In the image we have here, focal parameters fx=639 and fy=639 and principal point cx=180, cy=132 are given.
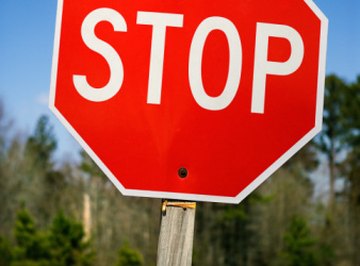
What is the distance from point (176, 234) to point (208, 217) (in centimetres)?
3053

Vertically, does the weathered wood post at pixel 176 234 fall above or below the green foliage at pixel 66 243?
below

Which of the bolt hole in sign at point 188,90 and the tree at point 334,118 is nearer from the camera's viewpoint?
the bolt hole in sign at point 188,90

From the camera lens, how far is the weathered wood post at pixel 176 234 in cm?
169

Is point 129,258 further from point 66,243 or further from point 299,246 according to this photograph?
point 299,246

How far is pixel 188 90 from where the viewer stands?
172cm

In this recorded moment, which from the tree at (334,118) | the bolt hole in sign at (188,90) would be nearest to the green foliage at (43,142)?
the tree at (334,118)

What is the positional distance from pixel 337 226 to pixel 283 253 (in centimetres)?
545

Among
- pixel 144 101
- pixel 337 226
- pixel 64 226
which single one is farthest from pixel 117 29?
pixel 337 226

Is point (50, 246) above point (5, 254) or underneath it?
above

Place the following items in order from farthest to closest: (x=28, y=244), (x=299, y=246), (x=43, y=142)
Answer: (x=43, y=142)
(x=299, y=246)
(x=28, y=244)

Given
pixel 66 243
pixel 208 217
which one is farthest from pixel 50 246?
pixel 208 217

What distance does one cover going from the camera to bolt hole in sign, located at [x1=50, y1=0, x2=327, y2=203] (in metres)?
1.70

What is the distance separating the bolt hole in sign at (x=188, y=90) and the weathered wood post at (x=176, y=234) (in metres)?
0.04

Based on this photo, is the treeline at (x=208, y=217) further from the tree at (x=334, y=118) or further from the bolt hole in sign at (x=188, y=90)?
the bolt hole in sign at (x=188, y=90)
